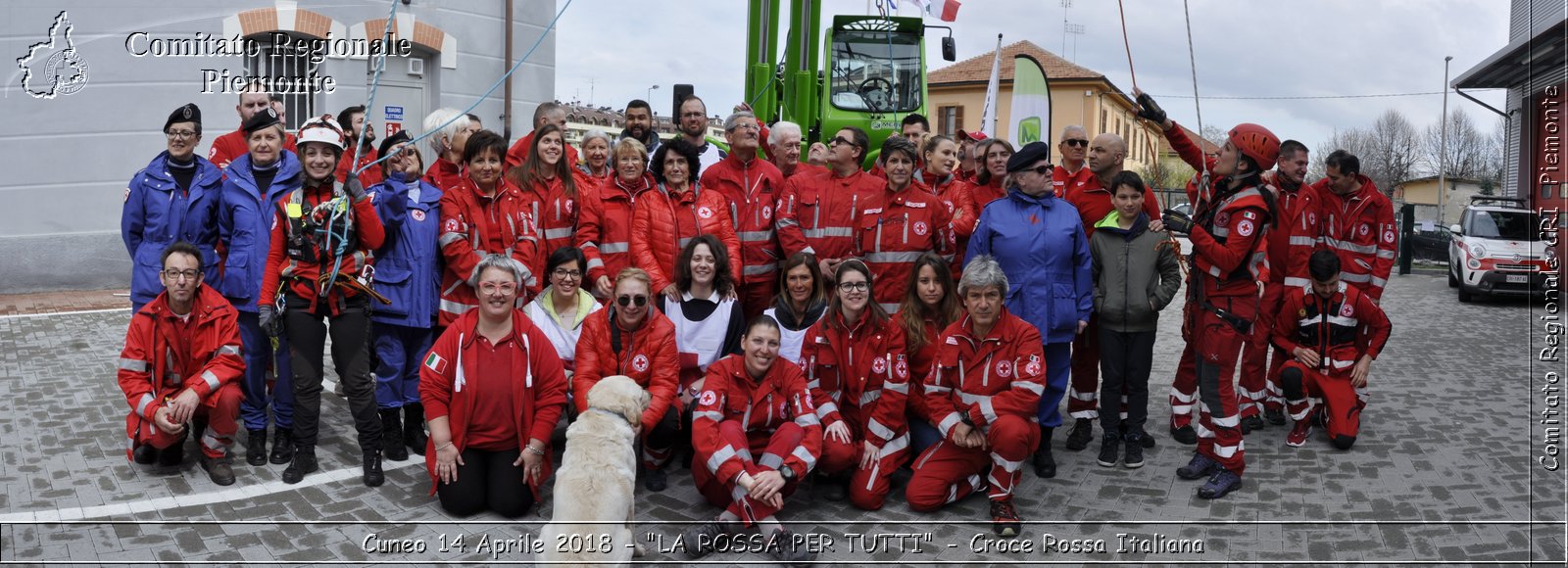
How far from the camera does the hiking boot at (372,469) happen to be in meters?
5.37

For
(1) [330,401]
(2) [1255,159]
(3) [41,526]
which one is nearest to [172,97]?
(1) [330,401]

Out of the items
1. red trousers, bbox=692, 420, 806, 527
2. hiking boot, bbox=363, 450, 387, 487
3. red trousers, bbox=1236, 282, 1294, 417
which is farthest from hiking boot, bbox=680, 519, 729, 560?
red trousers, bbox=1236, 282, 1294, 417

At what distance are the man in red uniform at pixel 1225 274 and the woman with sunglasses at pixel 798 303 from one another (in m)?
2.01

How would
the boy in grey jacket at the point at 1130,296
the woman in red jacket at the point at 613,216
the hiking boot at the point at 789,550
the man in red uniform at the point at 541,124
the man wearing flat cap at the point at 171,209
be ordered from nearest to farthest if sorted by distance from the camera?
the hiking boot at the point at 789,550 → the man wearing flat cap at the point at 171,209 → the boy in grey jacket at the point at 1130,296 → the woman in red jacket at the point at 613,216 → the man in red uniform at the point at 541,124

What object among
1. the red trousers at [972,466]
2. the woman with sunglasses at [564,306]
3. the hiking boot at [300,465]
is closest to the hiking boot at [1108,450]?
the red trousers at [972,466]

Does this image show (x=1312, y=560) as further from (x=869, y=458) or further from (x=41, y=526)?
(x=41, y=526)

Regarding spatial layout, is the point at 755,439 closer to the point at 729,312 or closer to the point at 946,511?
the point at 729,312

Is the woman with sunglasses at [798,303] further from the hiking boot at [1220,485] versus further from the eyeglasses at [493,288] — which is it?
the hiking boot at [1220,485]

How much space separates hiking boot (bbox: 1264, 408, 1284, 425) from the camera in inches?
276

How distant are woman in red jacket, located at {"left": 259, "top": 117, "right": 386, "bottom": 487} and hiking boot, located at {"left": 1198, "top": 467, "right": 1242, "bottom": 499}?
14.1 feet

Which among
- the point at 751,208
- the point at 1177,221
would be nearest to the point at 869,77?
the point at 751,208

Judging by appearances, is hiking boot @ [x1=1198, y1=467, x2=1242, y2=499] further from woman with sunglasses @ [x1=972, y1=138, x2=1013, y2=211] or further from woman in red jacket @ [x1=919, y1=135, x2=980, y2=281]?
woman with sunglasses @ [x1=972, y1=138, x2=1013, y2=211]

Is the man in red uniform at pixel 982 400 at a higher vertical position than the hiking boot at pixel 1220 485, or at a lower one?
higher

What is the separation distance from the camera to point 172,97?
11.9 meters
